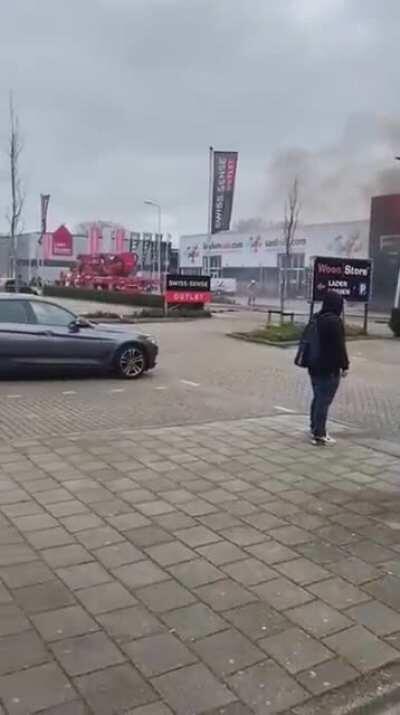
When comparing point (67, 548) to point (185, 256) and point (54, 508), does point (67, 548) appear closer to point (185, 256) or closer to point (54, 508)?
point (54, 508)

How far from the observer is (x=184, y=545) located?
4.25m

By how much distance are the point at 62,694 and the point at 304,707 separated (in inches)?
38.5

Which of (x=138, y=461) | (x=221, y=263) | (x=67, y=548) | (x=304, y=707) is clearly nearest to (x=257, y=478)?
(x=138, y=461)

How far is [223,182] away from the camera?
4022 cm

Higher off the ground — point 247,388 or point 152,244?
point 152,244

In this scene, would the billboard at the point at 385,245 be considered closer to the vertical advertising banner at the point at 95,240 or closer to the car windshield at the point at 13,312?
the car windshield at the point at 13,312

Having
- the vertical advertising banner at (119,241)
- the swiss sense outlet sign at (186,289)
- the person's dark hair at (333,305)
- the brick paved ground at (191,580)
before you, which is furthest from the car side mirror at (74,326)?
the vertical advertising banner at (119,241)

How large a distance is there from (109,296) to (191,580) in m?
35.6

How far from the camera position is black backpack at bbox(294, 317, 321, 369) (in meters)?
6.94

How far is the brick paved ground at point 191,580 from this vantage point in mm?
2855

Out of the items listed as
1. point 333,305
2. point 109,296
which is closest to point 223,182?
point 109,296

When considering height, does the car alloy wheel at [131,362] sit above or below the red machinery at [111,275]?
below

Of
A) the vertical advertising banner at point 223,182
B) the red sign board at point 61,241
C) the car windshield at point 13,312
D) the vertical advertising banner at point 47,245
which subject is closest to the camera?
the car windshield at point 13,312

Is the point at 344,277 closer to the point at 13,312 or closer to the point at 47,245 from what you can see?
the point at 13,312
